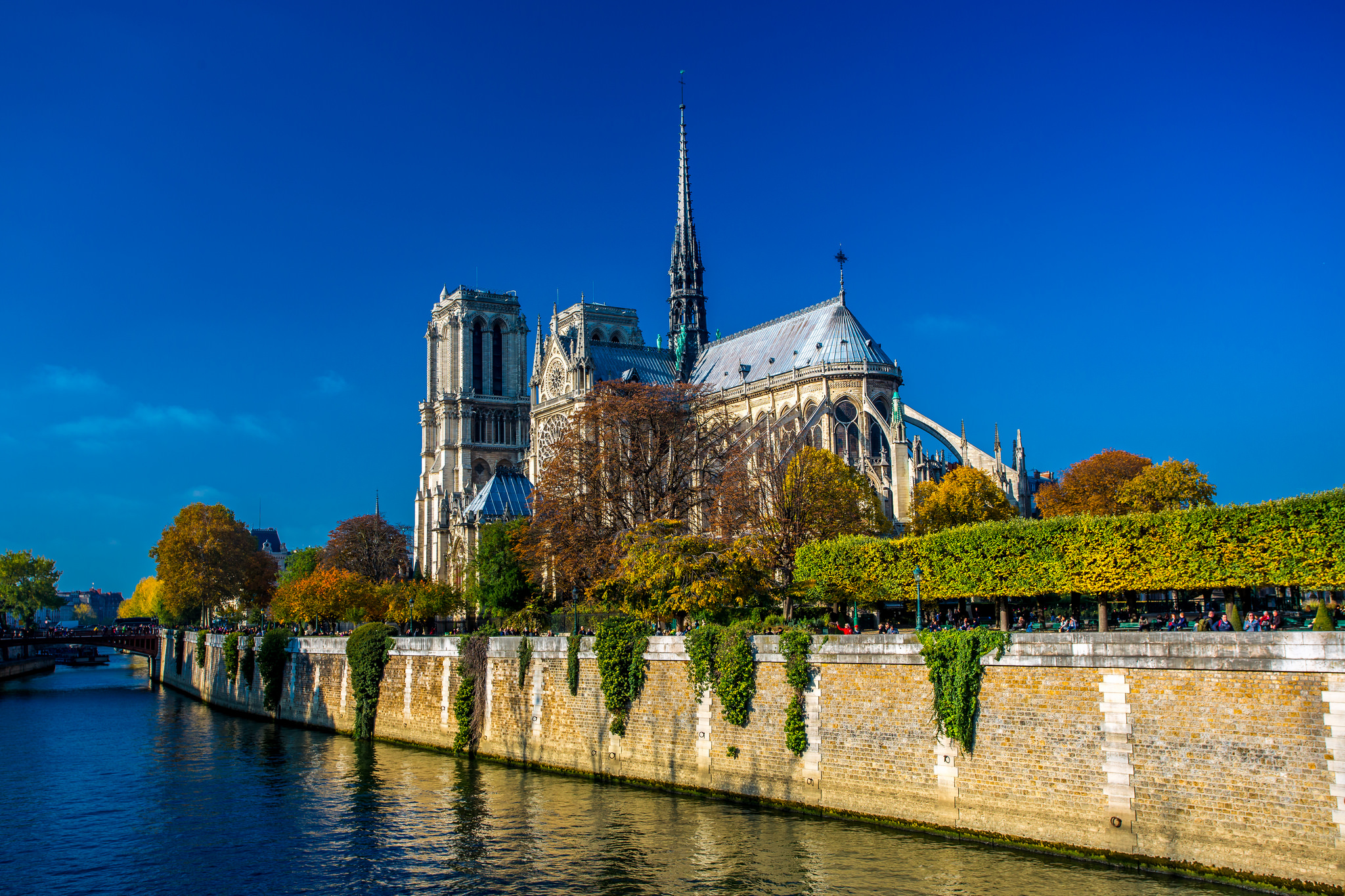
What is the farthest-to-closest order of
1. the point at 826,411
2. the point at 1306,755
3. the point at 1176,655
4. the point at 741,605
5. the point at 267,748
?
the point at 826,411
the point at 267,748
the point at 741,605
the point at 1176,655
the point at 1306,755

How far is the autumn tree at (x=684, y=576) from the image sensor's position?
33.0 metres

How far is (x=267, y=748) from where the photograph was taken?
38.3 meters

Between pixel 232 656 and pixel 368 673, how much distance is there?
15.3 m

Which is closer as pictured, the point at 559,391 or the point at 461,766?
the point at 461,766

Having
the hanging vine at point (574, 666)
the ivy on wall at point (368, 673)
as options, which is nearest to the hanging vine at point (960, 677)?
the hanging vine at point (574, 666)

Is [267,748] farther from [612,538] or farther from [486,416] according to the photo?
[486,416]

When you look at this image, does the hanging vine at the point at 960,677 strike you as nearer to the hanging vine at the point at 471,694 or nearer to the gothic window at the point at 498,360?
the hanging vine at the point at 471,694

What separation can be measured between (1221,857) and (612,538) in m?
26.1

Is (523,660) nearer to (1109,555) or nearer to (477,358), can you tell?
(1109,555)

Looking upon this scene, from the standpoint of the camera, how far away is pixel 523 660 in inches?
1298

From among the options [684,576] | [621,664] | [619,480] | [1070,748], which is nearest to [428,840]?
[621,664]

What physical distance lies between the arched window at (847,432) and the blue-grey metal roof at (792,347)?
8.91 ft

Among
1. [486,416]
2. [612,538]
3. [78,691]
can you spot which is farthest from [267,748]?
[486,416]

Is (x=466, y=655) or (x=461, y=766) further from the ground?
(x=466, y=655)
